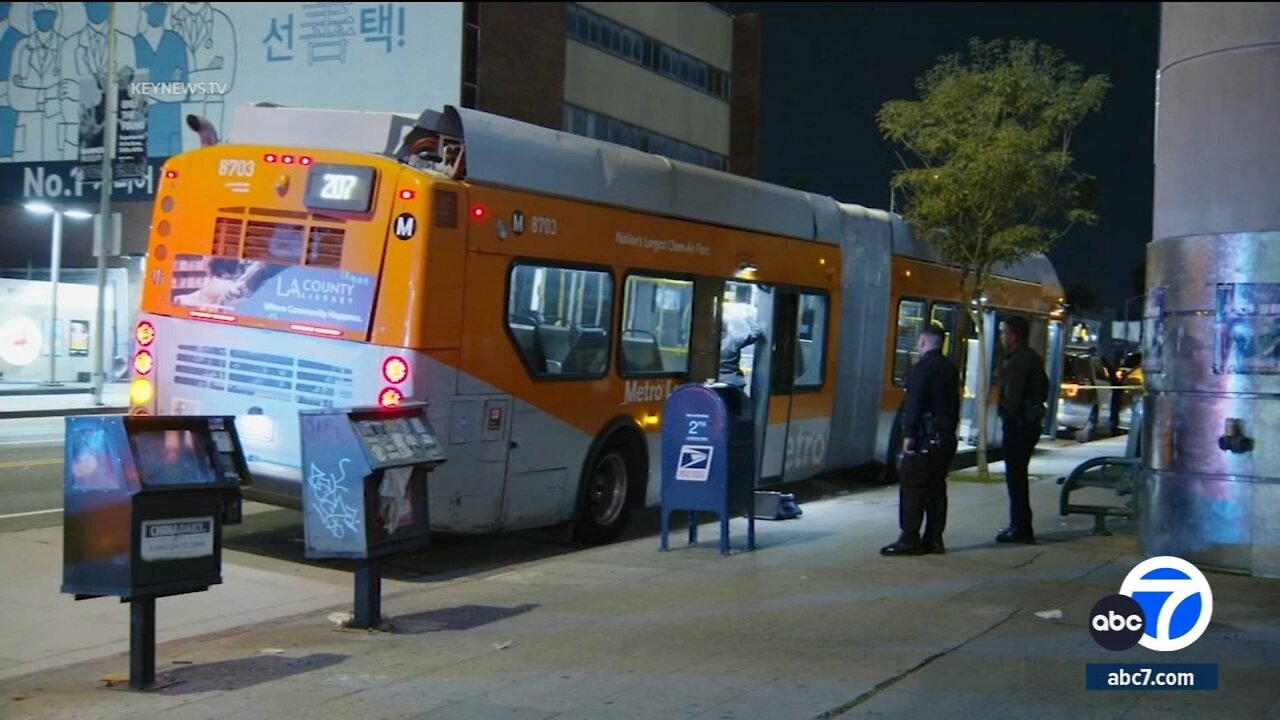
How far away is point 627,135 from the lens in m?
41.8

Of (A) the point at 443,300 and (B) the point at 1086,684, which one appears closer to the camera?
(B) the point at 1086,684

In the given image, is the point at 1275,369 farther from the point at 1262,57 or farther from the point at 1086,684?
the point at 1086,684

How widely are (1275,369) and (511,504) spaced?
5458 millimetres

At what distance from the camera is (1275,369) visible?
851cm

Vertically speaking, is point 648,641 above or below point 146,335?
below

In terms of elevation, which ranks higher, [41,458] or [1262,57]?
[1262,57]

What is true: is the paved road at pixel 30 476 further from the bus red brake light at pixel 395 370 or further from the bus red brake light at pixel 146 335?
the bus red brake light at pixel 395 370

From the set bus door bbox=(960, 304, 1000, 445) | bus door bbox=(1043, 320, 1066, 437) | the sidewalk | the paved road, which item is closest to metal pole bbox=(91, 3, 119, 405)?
the paved road

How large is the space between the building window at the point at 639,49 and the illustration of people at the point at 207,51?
9126 mm

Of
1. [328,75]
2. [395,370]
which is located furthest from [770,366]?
[328,75]

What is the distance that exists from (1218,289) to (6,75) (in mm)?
19230

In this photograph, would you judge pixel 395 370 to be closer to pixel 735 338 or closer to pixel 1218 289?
pixel 735 338

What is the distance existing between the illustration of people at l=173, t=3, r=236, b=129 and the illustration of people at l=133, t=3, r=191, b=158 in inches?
10.4

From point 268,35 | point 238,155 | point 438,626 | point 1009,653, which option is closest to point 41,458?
point 238,155
